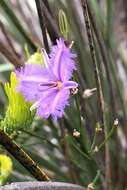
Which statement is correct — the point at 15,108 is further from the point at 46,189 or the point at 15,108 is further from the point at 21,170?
the point at 21,170

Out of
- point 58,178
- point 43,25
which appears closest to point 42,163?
point 58,178

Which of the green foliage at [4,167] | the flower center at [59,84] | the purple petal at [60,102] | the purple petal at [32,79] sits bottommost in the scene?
the green foliage at [4,167]

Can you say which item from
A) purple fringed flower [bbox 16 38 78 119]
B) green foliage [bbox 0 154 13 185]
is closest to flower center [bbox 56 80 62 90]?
purple fringed flower [bbox 16 38 78 119]

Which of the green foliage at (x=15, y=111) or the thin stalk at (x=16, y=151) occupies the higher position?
the green foliage at (x=15, y=111)

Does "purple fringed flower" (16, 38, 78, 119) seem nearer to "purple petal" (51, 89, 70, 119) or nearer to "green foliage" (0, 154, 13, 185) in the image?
"purple petal" (51, 89, 70, 119)

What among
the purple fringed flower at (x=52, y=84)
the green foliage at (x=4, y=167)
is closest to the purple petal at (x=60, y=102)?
the purple fringed flower at (x=52, y=84)

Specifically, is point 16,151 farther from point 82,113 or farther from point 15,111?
point 82,113

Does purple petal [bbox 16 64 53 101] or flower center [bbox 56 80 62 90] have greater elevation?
purple petal [bbox 16 64 53 101]

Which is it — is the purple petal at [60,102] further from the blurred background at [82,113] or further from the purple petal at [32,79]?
the blurred background at [82,113]
